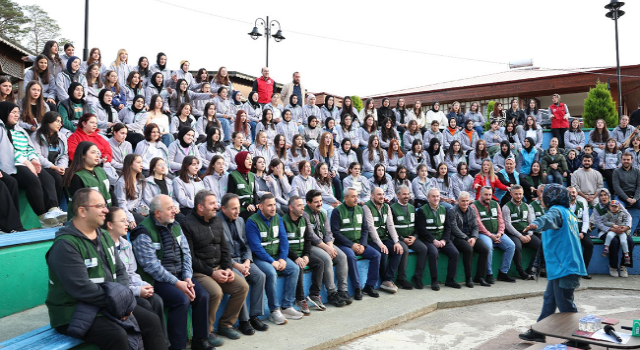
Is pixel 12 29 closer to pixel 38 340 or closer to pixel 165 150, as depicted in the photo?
pixel 165 150

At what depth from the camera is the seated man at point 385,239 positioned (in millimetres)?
7488

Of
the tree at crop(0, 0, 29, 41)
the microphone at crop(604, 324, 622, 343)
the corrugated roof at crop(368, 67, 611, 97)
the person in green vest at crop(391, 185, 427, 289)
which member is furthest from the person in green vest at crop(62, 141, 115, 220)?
the tree at crop(0, 0, 29, 41)

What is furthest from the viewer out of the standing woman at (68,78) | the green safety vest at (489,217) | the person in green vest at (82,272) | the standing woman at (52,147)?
the green safety vest at (489,217)

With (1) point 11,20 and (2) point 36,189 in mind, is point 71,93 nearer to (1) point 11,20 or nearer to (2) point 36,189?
(2) point 36,189

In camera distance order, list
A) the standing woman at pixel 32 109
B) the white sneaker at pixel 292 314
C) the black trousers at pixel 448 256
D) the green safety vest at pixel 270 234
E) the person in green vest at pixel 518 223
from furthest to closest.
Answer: the person in green vest at pixel 518 223, the black trousers at pixel 448 256, the standing woman at pixel 32 109, the green safety vest at pixel 270 234, the white sneaker at pixel 292 314

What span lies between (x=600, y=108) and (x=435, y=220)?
41.6 ft

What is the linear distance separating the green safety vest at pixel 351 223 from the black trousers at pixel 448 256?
1.34 metres

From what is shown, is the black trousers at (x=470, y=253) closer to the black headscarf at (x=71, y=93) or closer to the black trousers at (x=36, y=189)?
the black trousers at (x=36, y=189)

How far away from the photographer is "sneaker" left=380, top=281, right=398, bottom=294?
7324mm

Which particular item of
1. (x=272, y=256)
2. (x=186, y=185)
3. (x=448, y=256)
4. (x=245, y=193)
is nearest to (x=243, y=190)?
(x=245, y=193)

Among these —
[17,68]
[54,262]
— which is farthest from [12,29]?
[54,262]

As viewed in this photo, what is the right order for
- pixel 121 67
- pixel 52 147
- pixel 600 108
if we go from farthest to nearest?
pixel 600 108
pixel 121 67
pixel 52 147

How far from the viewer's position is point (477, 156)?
38.7 feet

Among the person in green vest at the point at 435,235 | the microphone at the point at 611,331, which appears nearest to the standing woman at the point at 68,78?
the person in green vest at the point at 435,235
